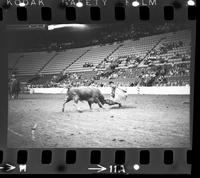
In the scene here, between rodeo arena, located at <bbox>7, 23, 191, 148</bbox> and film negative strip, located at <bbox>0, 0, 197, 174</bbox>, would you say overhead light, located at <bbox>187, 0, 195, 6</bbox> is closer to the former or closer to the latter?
film negative strip, located at <bbox>0, 0, 197, 174</bbox>

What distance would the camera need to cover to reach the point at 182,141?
16.3 ft

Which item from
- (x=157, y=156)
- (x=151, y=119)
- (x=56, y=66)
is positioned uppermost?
(x=56, y=66)

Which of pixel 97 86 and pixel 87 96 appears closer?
pixel 97 86

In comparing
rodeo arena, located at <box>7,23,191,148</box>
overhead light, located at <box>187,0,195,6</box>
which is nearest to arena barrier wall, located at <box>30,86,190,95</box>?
rodeo arena, located at <box>7,23,191,148</box>

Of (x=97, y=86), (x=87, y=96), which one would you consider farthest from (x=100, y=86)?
(x=87, y=96)

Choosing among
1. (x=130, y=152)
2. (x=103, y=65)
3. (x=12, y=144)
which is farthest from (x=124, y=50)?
(x=12, y=144)

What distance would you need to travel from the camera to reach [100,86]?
5.34 metres

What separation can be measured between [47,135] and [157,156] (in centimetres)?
120

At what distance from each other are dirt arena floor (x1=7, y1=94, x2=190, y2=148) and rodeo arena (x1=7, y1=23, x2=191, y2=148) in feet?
0.03

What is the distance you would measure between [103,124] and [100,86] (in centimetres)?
45

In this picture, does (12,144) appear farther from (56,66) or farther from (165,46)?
(165,46)

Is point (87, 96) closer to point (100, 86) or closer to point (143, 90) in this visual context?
point (100, 86)

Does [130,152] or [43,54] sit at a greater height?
[43,54]

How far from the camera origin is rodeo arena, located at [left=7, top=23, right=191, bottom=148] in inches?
198
